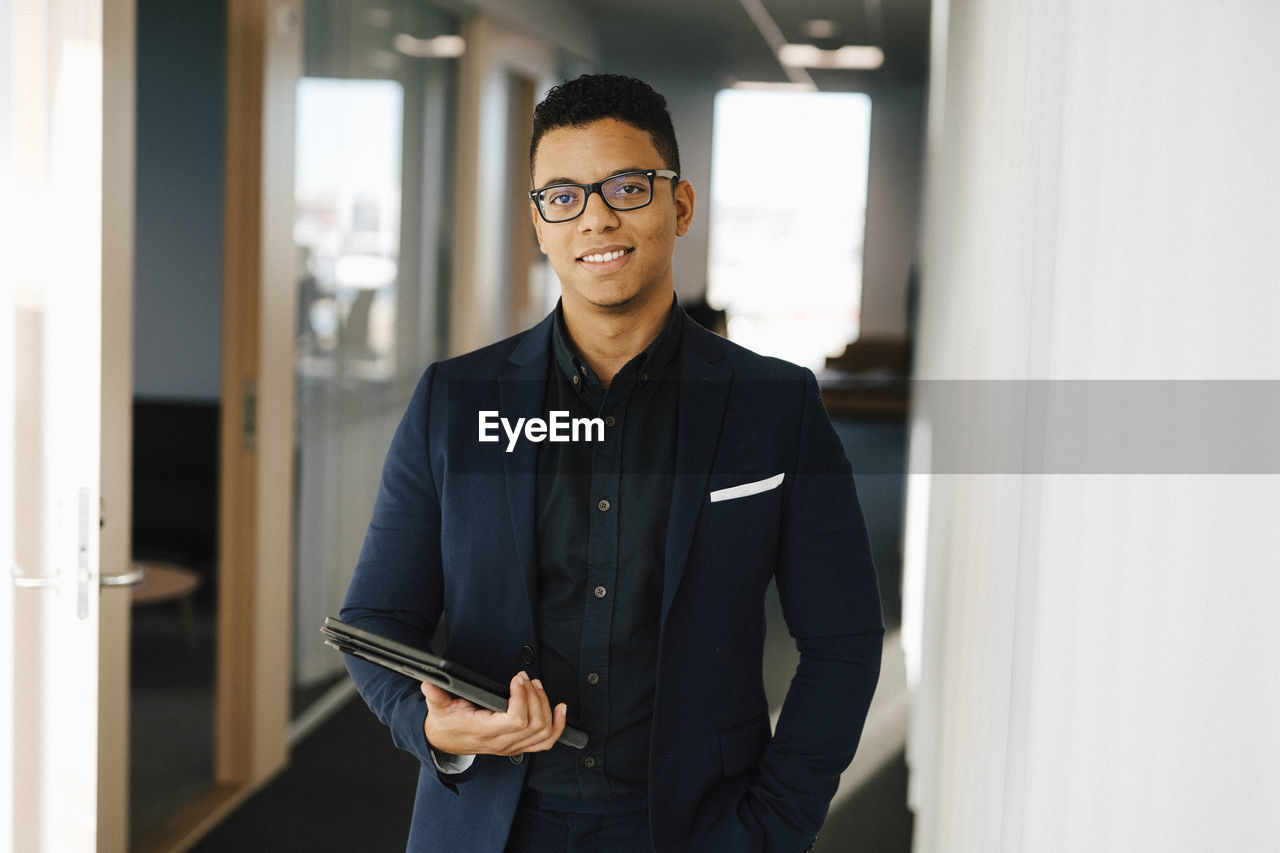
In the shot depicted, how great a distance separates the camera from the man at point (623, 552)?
1410mm

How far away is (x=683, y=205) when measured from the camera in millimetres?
1447

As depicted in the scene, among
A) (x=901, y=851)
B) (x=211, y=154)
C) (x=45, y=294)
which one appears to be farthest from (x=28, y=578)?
(x=211, y=154)

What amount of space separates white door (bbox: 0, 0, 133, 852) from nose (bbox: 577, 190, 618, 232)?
1.02 metres

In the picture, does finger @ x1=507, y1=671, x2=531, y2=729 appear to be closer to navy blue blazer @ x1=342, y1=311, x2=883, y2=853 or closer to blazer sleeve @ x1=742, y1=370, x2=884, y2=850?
navy blue blazer @ x1=342, y1=311, x2=883, y2=853

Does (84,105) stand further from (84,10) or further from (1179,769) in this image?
(1179,769)

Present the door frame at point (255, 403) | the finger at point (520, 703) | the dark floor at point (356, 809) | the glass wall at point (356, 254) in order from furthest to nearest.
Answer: the glass wall at point (356, 254), the door frame at point (255, 403), the dark floor at point (356, 809), the finger at point (520, 703)

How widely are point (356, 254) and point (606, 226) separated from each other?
9.20 feet

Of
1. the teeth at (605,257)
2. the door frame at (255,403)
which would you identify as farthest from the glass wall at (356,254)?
the teeth at (605,257)

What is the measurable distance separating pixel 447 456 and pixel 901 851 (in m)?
2.23

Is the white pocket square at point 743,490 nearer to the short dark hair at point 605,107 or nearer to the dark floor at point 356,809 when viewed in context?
the short dark hair at point 605,107

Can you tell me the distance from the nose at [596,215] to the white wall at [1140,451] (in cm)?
61

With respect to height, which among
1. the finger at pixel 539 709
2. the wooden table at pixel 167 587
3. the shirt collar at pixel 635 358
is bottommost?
the wooden table at pixel 167 587

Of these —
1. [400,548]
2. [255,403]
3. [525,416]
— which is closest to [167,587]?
[255,403]

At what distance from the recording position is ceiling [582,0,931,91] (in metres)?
2.30
